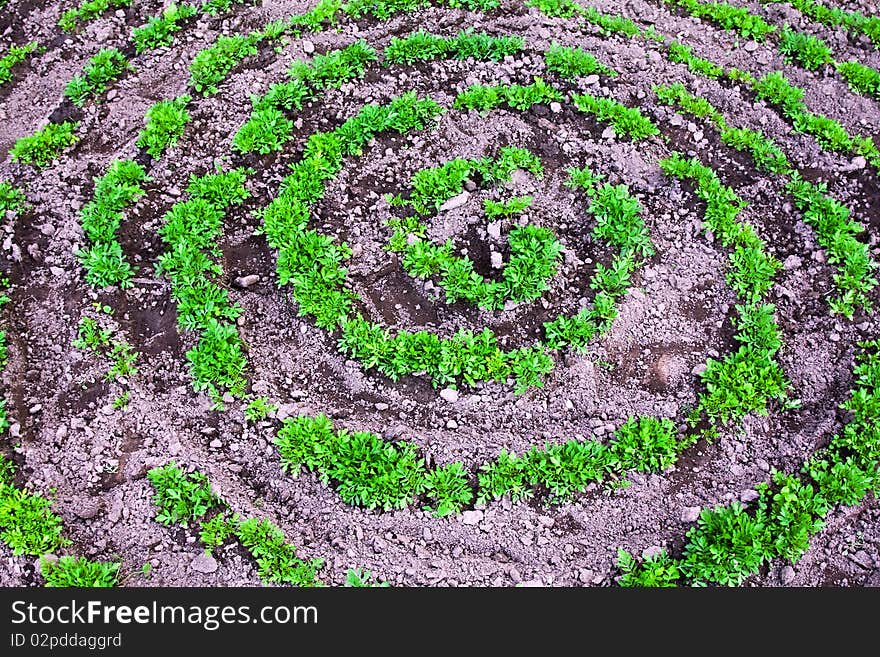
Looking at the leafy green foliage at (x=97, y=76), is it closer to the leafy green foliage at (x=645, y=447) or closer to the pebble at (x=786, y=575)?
the leafy green foliage at (x=645, y=447)

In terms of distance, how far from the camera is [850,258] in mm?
8008

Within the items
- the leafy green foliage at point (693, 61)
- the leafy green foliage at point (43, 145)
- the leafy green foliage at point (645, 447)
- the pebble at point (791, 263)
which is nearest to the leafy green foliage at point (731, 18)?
the leafy green foliage at point (693, 61)

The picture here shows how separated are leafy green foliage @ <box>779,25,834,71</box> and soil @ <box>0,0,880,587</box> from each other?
0.62 feet

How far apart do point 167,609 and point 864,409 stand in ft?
21.6

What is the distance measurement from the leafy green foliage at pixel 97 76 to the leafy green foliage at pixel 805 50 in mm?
8755

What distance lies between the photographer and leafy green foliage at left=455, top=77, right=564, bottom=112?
9.19 metres

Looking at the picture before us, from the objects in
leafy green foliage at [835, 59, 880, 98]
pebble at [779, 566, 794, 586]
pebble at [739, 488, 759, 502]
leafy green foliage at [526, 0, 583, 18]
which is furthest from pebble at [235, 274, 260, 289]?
leafy green foliage at [835, 59, 880, 98]

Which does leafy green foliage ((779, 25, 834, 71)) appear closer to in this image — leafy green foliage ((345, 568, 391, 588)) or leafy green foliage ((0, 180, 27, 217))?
leafy green foliage ((345, 568, 391, 588))

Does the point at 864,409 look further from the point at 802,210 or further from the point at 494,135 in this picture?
the point at 494,135

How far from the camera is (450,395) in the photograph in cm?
717

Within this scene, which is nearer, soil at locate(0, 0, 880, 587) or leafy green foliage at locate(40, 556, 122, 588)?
leafy green foliage at locate(40, 556, 122, 588)

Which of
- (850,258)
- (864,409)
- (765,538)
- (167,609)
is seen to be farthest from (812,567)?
(167,609)

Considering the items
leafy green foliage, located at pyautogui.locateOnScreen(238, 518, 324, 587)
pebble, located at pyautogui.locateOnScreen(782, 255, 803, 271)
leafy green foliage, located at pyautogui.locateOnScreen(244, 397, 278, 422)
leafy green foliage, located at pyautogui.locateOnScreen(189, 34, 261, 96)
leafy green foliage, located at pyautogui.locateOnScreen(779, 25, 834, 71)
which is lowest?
pebble, located at pyautogui.locateOnScreen(782, 255, 803, 271)

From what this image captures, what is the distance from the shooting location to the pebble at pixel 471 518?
21.5ft
